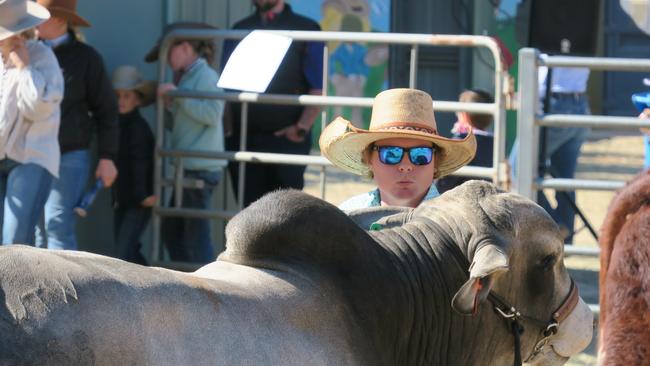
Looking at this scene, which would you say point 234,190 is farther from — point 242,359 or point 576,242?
point 242,359

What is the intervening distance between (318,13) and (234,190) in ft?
Result: 32.8

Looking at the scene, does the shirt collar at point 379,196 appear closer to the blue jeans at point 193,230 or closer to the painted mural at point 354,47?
the blue jeans at point 193,230

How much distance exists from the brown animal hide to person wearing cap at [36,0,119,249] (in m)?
4.24

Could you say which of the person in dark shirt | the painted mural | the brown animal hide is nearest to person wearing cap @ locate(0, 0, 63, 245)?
the person in dark shirt

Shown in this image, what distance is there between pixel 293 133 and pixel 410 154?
4294 mm

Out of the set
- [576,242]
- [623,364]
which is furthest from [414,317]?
[576,242]

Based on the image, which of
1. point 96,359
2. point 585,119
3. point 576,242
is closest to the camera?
point 96,359

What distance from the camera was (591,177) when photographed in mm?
15570

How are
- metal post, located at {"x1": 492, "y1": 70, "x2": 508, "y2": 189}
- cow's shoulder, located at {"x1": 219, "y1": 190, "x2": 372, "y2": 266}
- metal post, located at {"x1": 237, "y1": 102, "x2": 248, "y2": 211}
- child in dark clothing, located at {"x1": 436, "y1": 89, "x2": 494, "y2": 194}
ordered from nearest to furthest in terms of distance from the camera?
cow's shoulder, located at {"x1": 219, "y1": 190, "x2": 372, "y2": 266} → metal post, located at {"x1": 492, "y1": 70, "x2": 508, "y2": 189} → child in dark clothing, located at {"x1": 436, "y1": 89, "x2": 494, "y2": 194} → metal post, located at {"x1": 237, "y1": 102, "x2": 248, "y2": 211}

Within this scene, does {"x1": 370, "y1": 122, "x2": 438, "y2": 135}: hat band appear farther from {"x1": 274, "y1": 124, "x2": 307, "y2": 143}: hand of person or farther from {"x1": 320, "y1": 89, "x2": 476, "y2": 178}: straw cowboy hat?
{"x1": 274, "y1": 124, "x2": 307, "y2": 143}: hand of person

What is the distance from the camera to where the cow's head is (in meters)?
3.01

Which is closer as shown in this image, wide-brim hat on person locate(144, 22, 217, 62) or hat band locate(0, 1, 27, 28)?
hat band locate(0, 1, 27, 28)

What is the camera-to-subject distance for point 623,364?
12.3 feet

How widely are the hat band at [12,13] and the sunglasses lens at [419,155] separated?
324 cm
